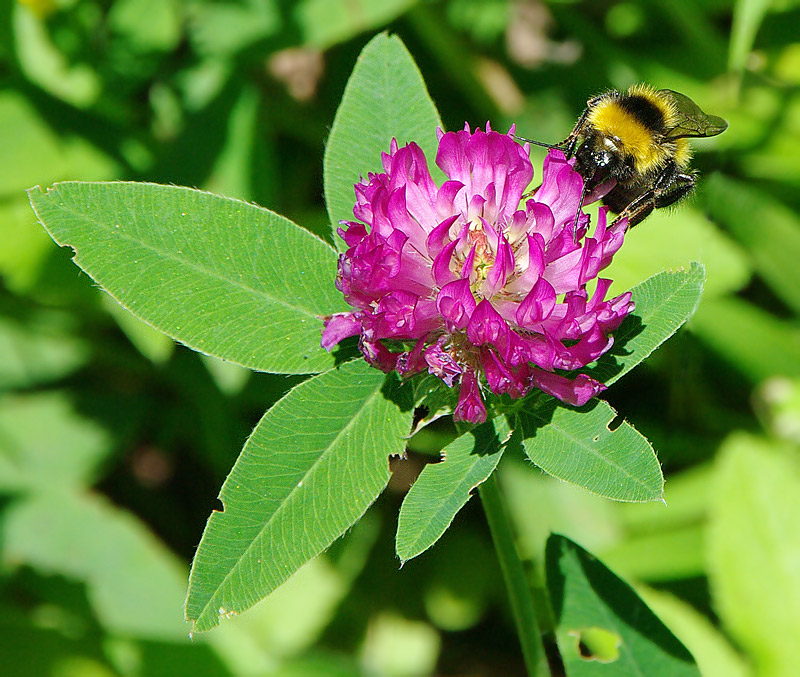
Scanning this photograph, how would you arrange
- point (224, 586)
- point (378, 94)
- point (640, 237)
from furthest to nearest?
point (640, 237) < point (378, 94) < point (224, 586)

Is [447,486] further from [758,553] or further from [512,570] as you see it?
[758,553]

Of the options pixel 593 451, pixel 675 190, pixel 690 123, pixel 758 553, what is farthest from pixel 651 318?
pixel 758 553

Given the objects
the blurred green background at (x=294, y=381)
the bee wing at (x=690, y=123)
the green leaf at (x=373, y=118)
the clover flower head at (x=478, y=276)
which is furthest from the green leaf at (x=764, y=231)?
the clover flower head at (x=478, y=276)

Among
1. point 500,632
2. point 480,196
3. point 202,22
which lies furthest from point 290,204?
point 480,196

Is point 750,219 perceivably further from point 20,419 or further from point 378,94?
point 20,419

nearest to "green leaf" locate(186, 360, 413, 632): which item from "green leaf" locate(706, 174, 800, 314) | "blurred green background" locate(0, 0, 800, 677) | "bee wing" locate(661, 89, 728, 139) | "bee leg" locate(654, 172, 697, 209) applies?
"bee leg" locate(654, 172, 697, 209)

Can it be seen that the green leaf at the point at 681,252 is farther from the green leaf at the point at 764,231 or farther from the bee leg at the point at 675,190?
the bee leg at the point at 675,190
